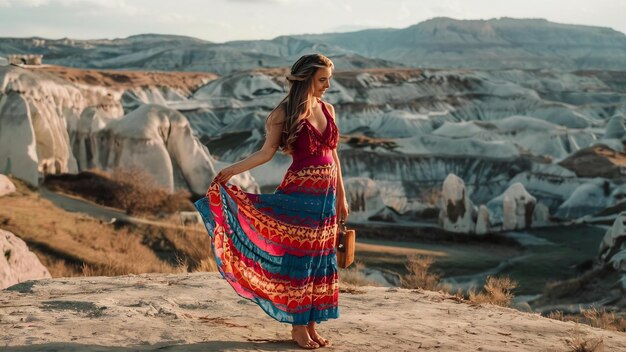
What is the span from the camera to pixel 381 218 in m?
42.3

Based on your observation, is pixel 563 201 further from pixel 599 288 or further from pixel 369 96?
pixel 369 96

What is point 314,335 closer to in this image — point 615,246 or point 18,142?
point 615,246

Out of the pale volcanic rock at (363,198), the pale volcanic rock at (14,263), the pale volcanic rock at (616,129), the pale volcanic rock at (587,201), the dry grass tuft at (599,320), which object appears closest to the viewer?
the dry grass tuft at (599,320)

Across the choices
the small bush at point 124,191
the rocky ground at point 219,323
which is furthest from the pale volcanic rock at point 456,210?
the rocky ground at point 219,323

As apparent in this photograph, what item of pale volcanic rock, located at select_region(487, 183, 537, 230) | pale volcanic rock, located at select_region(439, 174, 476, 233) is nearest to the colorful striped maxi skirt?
pale volcanic rock, located at select_region(439, 174, 476, 233)

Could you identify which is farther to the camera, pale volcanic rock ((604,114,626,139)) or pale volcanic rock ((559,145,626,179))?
pale volcanic rock ((604,114,626,139))

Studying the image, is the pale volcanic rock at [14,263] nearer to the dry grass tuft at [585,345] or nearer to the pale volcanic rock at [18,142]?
the dry grass tuft at [585,345]

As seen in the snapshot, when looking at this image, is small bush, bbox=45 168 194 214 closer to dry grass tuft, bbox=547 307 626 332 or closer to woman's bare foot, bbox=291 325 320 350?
dry grass tuft, bbox=547 307 626 332

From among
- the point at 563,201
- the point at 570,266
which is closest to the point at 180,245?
the point at 570,266

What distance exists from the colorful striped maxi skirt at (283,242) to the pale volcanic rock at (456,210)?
34.4m

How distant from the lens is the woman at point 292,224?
5.76 metres

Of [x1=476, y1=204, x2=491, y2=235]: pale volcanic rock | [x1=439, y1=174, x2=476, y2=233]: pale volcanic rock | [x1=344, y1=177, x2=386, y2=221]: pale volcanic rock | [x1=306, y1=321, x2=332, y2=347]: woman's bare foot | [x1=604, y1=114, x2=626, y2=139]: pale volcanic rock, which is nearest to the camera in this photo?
[x1=306, y1=321, x2=332, y2=347]: woman's bare foot

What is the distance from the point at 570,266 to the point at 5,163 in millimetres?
18396

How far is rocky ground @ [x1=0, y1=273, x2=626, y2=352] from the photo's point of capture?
584 cm
